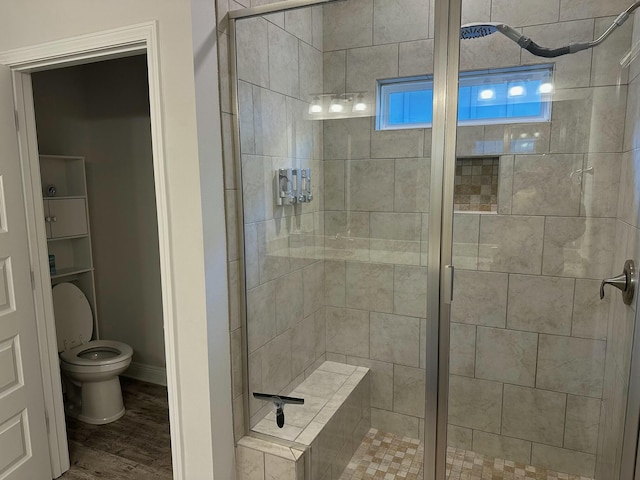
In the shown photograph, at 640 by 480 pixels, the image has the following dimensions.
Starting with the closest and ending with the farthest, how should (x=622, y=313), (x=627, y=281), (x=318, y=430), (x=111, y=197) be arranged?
(x=627, y=281) → (x=622, y=313) → (x=318, y=430) → (x=111, y=197)

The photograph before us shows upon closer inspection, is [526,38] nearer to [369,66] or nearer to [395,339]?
[369,66]

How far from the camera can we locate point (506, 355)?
2.30 meters

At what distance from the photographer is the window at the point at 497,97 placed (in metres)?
2.09

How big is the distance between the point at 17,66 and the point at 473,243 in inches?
92.3

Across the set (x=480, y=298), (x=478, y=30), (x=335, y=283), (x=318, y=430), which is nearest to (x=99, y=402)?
(x=318, y=430)

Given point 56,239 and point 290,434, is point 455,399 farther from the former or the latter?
point 56,239

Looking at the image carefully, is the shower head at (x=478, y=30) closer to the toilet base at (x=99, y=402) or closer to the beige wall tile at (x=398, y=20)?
the beige wall tile at (x=398, y=20)

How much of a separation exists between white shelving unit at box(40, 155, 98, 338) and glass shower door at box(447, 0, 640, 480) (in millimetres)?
2543

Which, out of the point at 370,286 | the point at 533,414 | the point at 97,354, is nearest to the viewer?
the point at 533,414

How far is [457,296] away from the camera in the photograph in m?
2.29

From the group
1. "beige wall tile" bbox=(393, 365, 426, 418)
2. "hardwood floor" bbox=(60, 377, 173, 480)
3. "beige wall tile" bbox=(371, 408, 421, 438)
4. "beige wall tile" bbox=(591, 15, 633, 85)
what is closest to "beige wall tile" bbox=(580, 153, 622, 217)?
"beige wall tile" bbox=(591, 15, 633, 85)

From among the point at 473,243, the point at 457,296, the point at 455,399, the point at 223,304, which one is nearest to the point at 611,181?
the point at 473,243

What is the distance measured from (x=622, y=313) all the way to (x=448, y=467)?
3.71 feet

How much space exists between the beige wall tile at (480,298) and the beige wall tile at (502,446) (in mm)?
611
